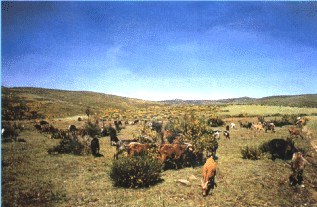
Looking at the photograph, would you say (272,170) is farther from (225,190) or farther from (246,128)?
(246,128)

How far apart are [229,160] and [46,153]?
924 centimetres

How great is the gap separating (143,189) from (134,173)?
688 millimetres

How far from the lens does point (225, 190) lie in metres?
9.22

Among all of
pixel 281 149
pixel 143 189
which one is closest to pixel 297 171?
pixel 281 149

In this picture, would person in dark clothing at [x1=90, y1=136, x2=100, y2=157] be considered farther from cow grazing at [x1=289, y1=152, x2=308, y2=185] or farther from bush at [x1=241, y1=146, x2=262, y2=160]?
cow grazing at [x1=289, y1=152, x2=308, y2=185]

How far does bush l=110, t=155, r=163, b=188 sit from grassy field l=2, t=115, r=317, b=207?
0.33 metres

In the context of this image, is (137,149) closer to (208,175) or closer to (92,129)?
(208,175)

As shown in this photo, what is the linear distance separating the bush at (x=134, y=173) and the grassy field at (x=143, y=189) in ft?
1.08

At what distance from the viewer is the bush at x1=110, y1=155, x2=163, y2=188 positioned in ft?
32.1

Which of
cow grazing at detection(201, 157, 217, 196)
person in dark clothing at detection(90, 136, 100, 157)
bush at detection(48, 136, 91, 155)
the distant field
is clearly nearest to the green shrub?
bush at detection(48, 136, 91, 155)

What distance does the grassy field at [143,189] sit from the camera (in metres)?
8.45

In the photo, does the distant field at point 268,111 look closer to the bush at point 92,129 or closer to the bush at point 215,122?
the bush at point 215,122

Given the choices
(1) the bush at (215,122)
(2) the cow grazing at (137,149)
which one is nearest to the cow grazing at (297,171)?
(2) the cow grazing at (137,149)

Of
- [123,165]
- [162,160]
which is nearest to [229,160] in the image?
[162,160]
